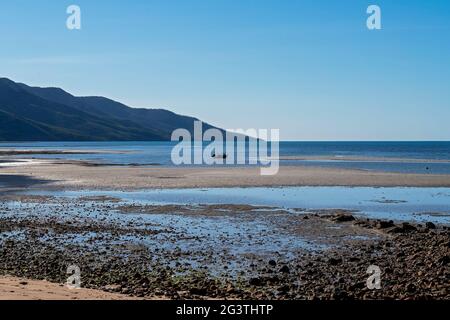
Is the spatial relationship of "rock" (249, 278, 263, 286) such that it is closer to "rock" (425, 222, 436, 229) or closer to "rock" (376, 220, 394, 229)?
"rock" (376, 220, 394, 229)

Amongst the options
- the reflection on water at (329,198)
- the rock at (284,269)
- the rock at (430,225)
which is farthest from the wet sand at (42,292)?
the reflection on water at (329,198)

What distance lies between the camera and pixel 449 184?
155 feet

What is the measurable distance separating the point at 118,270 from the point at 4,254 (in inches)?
192

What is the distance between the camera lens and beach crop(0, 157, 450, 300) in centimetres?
1440

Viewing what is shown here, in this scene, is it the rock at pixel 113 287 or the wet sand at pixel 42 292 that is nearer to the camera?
the wet sand at pixel 42 292

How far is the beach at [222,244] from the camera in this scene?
14.4 metres

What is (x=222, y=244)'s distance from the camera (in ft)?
68.8

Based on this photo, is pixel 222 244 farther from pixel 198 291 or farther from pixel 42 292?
pixel 42 292

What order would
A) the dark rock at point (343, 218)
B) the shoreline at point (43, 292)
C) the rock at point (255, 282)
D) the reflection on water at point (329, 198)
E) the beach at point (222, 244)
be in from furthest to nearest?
the reflection on water at point (329, 198) → the dark rock at point (343, 218) → the rock at point (255, 282) → the beach at point (222, 244) → the shoreline at point (43, 292)

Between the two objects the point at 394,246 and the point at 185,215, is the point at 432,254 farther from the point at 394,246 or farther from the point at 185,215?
the point at 185,215

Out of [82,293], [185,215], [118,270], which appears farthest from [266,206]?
[82,293]

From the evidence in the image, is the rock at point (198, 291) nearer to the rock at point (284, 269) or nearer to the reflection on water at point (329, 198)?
the rock at point (284, 269)

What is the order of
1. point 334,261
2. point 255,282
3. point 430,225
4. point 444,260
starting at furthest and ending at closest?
point 430,225 < point 334,261 < point 444,260 < point 255,282

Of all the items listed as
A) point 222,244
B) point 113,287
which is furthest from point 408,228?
point 113,287
